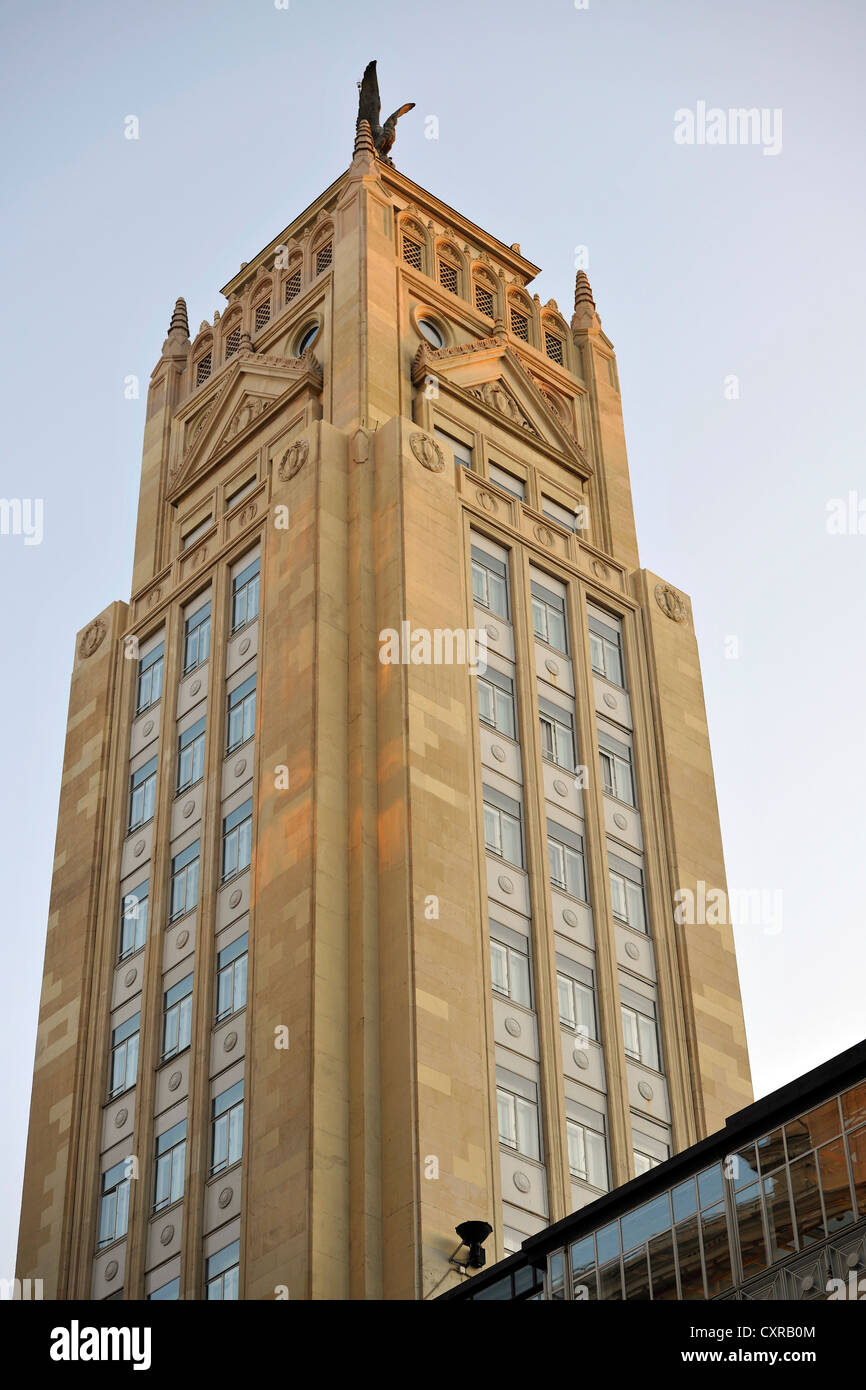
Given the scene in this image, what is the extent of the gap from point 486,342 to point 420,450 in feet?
35.9

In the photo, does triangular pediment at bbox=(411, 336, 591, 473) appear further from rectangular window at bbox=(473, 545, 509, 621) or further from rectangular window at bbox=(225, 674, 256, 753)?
rectangular window at bbox=(225, 674, 256, 753)

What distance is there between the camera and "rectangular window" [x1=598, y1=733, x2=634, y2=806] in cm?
6159

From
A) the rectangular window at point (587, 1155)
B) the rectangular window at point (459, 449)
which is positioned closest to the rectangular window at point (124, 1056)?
the rectangular window at point (587, 1155)

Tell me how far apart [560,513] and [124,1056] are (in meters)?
24.5

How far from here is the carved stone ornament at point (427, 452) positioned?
2425 inches

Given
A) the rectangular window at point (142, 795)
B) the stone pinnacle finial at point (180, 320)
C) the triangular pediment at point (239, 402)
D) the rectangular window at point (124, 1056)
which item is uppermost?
the stone pinnacle finial at point (180, 320)

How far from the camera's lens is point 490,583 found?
204 ft

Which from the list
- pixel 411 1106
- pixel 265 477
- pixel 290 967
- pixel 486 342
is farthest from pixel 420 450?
pixel 411 1106

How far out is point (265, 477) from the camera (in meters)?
65.8

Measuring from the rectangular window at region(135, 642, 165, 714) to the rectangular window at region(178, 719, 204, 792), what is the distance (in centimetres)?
303

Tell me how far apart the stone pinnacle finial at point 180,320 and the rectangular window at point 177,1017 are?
32.0 m

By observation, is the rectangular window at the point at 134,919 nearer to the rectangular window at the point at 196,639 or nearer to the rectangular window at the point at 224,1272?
the rectangular window at the point at 196,639

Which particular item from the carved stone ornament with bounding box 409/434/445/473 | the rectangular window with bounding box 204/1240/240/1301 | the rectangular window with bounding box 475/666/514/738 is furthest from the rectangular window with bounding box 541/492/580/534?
the rectangular window with bounding box 204/1240/240/1301
